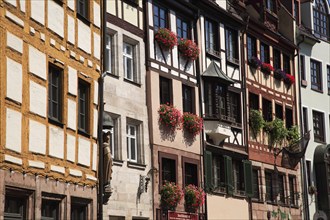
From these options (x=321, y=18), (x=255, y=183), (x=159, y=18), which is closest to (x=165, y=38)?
(x=159, y=18)

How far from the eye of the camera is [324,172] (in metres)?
40.2

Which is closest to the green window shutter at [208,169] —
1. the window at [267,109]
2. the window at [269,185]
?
the window at [269,185]

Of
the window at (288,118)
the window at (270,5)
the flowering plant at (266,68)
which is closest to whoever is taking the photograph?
the flowering plant at (266,68)

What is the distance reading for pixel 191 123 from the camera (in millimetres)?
28984

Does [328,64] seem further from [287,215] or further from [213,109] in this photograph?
[213,109]

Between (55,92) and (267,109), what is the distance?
60.4 ft

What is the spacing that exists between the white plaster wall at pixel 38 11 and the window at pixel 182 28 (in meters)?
11.1

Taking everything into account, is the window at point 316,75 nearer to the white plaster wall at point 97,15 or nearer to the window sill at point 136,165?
the window sill at point 136,165

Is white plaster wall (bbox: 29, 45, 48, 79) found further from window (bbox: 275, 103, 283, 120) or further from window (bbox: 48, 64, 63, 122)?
window (bbox: 275, 103, 283, 120)

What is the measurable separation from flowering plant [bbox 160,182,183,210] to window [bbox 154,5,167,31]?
4.98 meters

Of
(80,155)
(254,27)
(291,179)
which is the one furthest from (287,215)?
(80,155)

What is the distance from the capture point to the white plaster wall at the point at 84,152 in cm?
2094

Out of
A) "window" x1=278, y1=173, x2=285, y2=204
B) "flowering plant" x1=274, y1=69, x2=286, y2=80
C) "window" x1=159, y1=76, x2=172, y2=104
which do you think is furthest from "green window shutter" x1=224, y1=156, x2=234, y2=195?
"flowering plant" x1=274, y1=69, x2=286, y2=80

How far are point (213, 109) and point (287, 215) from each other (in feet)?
25.9
